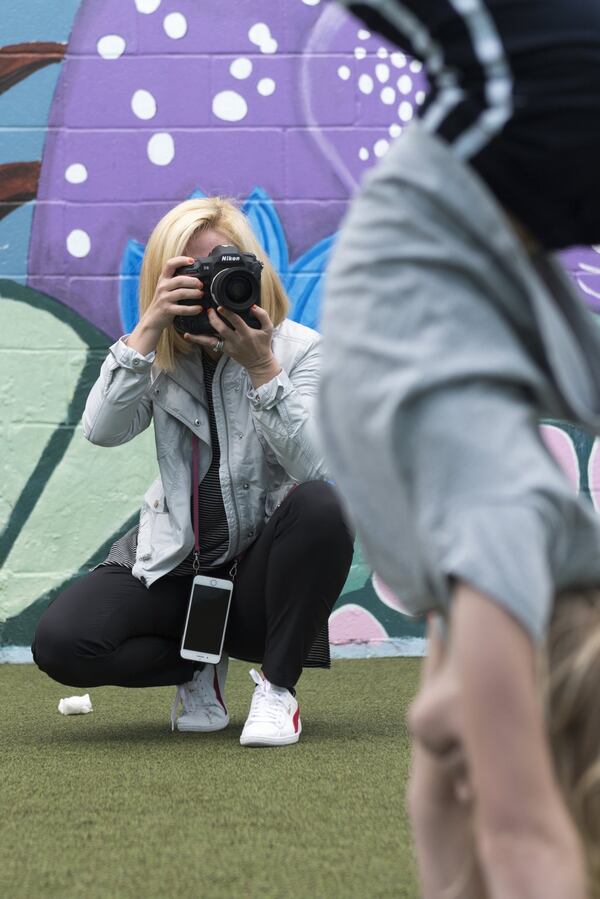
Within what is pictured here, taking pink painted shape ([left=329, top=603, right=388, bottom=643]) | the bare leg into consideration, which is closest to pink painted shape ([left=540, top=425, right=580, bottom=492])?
pink painted shape ([left=329, top=603, right=388, bottom=643])

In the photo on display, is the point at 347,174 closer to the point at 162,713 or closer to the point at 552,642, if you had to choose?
the point at 162,713

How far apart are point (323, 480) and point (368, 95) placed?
1.47 metres

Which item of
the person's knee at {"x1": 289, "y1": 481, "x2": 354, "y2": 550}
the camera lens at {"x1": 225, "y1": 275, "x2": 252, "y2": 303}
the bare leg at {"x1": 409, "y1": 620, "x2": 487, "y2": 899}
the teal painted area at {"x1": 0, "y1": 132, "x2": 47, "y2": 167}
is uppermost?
the bare leg at {"x1": 409, "y1": 620, "x2": 487, "y2": 899}

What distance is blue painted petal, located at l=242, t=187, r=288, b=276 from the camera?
10.7 feet

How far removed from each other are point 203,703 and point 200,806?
61 cm

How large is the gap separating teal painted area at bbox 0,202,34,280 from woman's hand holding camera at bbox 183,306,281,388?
4.21 feet

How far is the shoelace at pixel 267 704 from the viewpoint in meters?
2.03

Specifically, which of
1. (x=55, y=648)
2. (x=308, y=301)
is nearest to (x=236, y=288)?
(x=55, y=648)

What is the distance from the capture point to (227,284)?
2090 mm

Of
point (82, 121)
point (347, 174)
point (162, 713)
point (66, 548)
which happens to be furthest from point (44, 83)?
point (162, 713)

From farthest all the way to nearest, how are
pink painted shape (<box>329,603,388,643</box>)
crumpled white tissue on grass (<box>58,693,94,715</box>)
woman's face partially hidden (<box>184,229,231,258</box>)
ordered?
1. pink painted shape (<box>329,603,388,643</box>)
2. crumpled white tissue on grass (<box>58,693,94,715</box>)
3. woman's face partially hidden (<box>184,229,231,258</box>)

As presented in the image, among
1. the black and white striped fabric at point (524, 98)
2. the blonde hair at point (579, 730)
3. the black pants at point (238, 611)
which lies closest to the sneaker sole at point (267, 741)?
the black pants at point (238, 611)

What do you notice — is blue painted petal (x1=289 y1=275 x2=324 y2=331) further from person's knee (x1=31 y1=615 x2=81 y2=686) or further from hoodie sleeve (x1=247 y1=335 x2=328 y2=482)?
person's knee (x1=31 y1=615 x2=81 y2=686)

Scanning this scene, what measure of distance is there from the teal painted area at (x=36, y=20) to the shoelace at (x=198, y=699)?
1.84 metres
